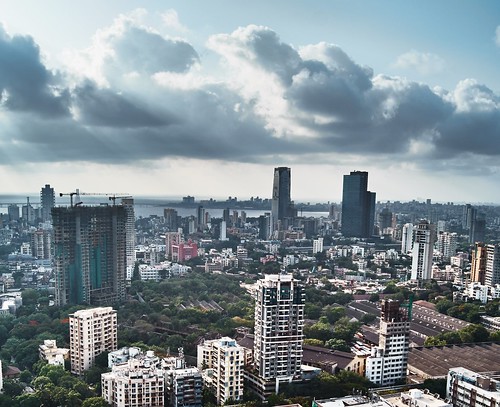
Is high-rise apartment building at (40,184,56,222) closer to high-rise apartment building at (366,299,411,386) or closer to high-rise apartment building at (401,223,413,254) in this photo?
high-rise apartment building at (401,223,413,254)

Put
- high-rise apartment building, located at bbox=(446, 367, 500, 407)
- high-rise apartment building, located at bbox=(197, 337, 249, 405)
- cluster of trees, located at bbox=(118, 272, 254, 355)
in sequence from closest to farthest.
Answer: high-rise apartment building, located at bbox=(446, 367, 500, 407) → high-rise apartment building, located at bbox=(197, 337, 249, 405) → cluster of trees, located at bbox=(118, 272, 254, 355)

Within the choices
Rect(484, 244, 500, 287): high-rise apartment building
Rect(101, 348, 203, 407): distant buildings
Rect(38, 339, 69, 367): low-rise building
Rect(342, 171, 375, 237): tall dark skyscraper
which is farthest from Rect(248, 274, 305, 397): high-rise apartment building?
Rect(342, 171, 375, 237): tall dark skyscraper

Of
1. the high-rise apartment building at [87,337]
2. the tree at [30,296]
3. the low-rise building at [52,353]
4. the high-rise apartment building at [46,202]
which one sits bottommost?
the tree at [30,296]

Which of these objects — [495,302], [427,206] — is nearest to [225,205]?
[427,206]

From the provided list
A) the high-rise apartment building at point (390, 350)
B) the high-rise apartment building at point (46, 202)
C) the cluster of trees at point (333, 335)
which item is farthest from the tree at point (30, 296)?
the high-rise apartment building at point (46, 202)

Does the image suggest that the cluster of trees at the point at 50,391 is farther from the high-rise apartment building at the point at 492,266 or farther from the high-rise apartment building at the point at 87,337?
the high-rise apartment building at the point at 492,266
